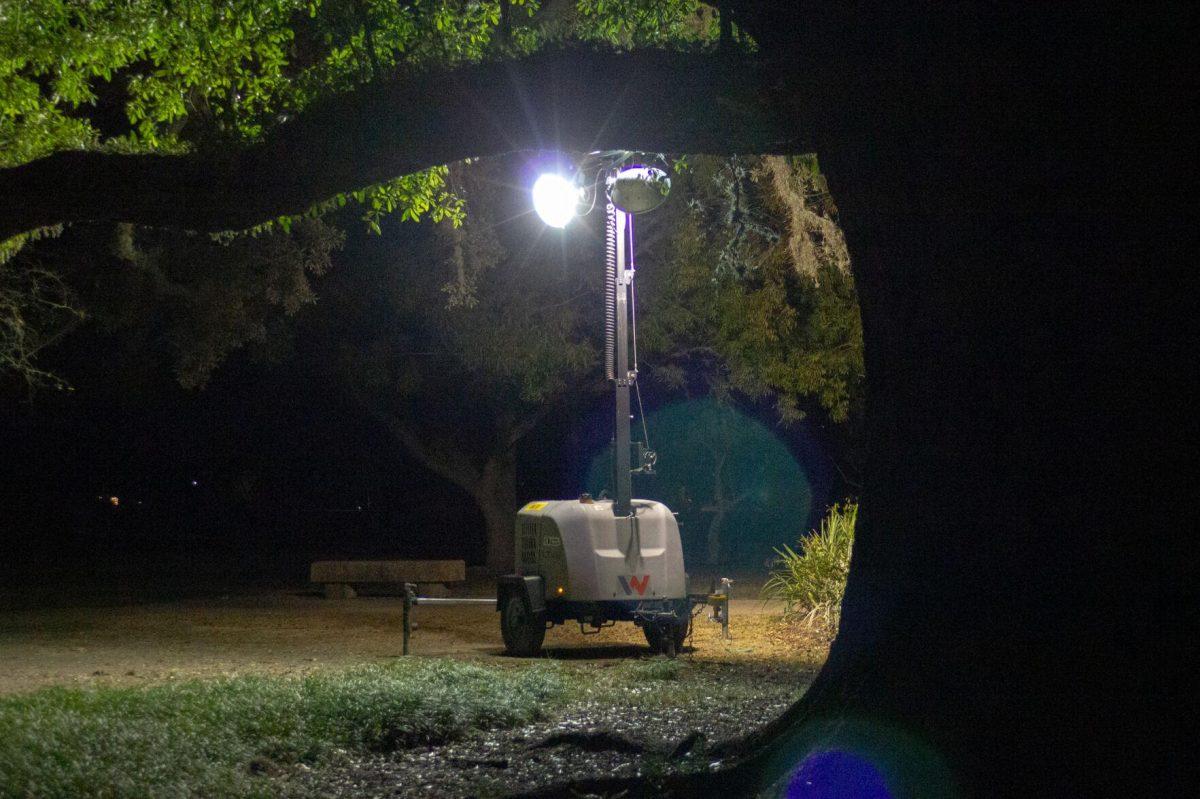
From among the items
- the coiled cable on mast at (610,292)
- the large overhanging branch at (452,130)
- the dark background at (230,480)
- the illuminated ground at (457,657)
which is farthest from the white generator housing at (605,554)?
the dark background at (230,480)

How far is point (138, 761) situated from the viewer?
270 inches

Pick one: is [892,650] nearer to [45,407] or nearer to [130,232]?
[130,232]

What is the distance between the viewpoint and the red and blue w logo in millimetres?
13664

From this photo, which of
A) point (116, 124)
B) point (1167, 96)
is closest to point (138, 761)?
point (1167, 96)

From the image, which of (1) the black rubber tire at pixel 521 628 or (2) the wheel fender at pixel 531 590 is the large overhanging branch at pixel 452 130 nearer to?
(2) the wheel fender at pixel 531 590

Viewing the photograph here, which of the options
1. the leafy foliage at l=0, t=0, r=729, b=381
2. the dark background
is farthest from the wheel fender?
the dark background

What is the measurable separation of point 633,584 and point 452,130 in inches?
313

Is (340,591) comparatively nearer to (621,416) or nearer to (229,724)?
(621,416)

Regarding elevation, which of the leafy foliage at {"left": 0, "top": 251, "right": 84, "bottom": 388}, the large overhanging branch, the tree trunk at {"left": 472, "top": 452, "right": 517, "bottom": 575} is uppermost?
the leafy foliage at {"left": 0, "top": 251, "right": 84, "bottom": 388}

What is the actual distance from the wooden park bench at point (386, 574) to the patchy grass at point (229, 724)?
33.7ft

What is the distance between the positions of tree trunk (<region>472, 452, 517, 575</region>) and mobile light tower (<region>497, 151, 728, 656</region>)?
1374 cm

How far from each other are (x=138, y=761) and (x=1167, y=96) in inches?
234

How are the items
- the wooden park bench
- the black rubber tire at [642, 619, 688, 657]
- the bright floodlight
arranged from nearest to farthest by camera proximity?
the bright floodlight → the black rubber tire at [642, 619, 688, 657] → the wooden park bench

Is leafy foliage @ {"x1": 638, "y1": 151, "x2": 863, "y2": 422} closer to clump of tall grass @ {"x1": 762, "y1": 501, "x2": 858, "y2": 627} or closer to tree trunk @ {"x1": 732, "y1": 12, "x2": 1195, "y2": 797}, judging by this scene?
clump of tall grass @ {"x1": 762, "y1": 501, "x2": 858, "y2": 627}
